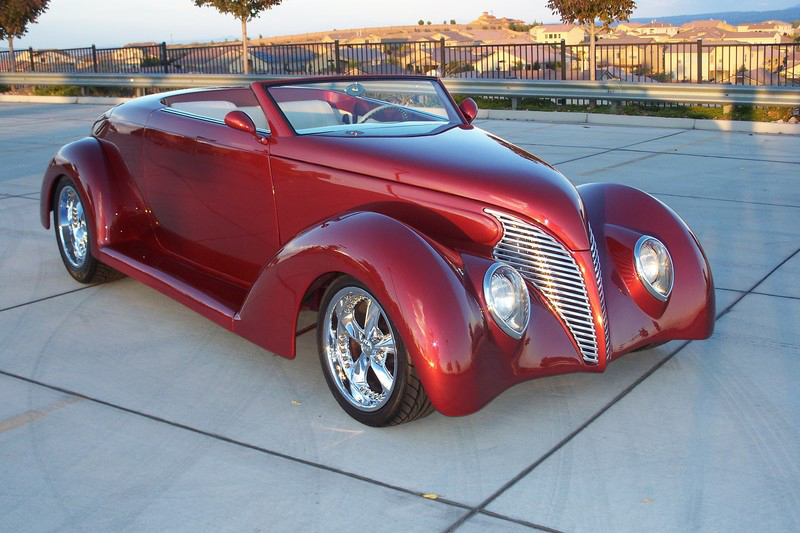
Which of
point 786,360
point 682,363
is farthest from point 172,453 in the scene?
point 786,360

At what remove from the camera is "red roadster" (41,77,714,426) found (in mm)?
3641

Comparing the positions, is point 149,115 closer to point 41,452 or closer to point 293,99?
point 293,99

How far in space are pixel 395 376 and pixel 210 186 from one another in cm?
199

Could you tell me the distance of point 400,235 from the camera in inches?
147

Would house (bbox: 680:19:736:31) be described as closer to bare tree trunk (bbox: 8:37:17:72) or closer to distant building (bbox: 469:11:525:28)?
distant building (bbox: 469:11:525:28)

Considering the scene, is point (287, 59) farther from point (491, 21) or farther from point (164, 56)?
point (491, 21)

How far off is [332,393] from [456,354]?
0.85m

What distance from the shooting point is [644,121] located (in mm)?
14531

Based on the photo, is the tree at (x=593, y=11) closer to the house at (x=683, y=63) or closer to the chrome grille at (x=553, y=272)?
the house at (x=683, y=63)

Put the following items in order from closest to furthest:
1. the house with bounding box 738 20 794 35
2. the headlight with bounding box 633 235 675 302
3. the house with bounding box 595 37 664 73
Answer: the headlight with bounding box 633 235 675 302, the house with bounding box 595 37 664 73, the house with bounding box 738 20 794 35

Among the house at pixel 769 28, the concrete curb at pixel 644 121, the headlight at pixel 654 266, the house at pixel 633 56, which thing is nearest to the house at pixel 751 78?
→ the house at pixel 633 56

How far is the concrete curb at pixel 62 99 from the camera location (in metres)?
21.1

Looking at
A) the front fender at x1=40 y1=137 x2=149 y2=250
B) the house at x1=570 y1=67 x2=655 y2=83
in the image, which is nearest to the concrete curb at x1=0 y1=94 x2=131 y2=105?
the house at x1=570 y1=67 x2=655 y2=83

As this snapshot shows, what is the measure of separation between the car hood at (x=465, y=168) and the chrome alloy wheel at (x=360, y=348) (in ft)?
2.22
